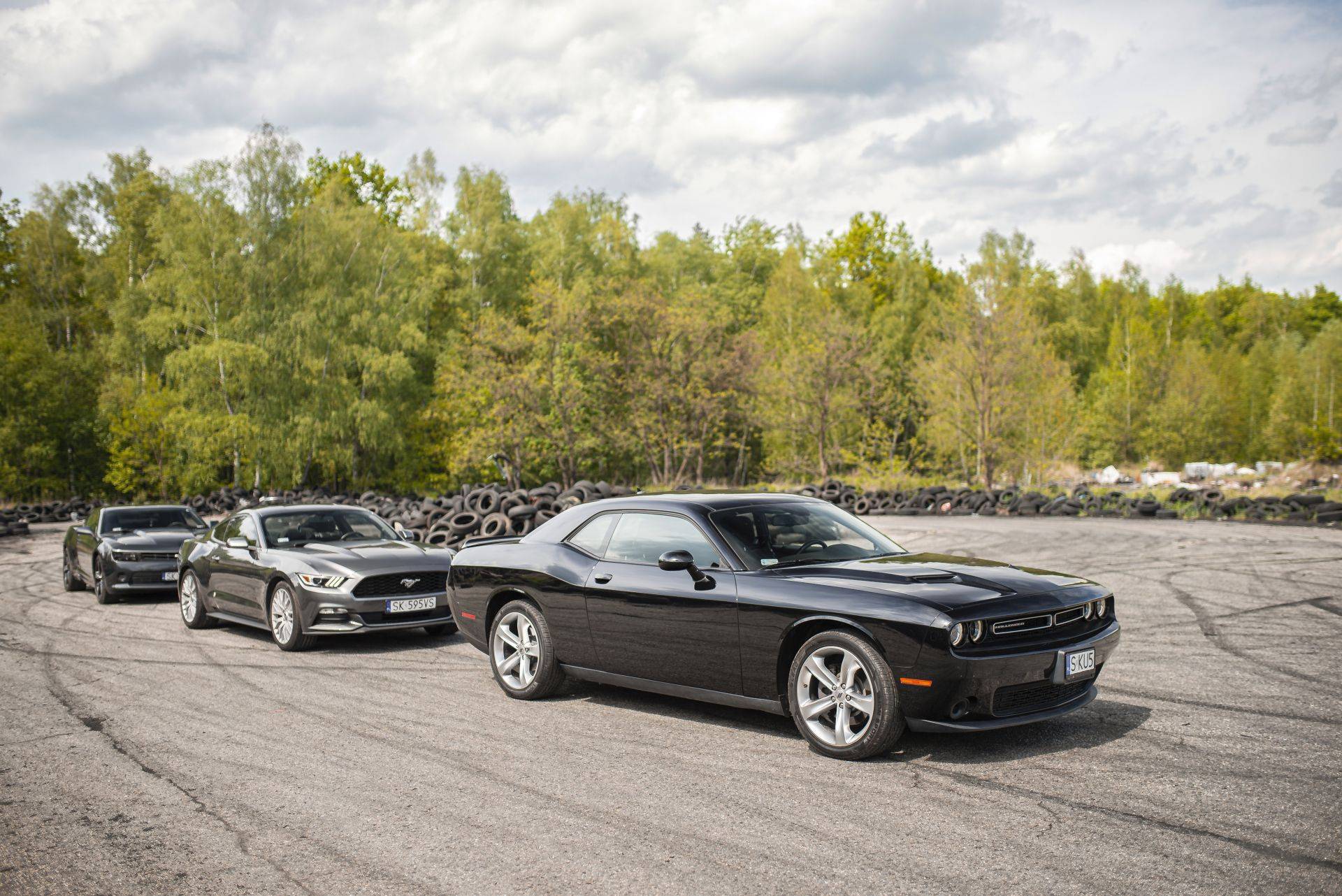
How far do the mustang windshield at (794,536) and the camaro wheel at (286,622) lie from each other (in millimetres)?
5235

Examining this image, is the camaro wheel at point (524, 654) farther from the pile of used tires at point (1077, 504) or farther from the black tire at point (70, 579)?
the pile of used tires at point (1077, 504)

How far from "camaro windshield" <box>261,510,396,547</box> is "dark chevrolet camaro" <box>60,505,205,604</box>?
4.42m

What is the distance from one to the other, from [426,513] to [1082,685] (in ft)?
47.4

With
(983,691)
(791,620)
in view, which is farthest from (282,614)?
(983,691)

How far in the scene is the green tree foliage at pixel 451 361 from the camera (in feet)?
140

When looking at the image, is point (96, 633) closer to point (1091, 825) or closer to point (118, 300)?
point (1091, 825)

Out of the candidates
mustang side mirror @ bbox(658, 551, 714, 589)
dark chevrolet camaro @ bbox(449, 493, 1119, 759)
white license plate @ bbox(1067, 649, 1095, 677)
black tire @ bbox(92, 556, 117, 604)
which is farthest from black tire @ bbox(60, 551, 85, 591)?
white license plate @ bbox(1067, 649, 1095, 677)

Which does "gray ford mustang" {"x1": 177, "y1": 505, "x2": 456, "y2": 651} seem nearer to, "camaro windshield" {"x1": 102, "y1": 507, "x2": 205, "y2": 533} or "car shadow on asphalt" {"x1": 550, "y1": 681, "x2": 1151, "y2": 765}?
"car shadow on asphalt" {"x1": 550, "y1": 681, "x2": 1151, "y2": 765}

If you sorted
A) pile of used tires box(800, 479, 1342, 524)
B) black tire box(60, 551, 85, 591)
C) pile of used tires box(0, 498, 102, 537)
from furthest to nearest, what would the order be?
pile of used tires box(0, 498, 102, 537), pile of used tires box(800, 479, 1342, 524), black tire box(60, 551, 85, 591)

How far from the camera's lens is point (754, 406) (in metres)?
47.2

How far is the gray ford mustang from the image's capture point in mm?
9680

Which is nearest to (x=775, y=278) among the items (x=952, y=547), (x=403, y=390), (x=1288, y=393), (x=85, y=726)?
(x=403, y=390)

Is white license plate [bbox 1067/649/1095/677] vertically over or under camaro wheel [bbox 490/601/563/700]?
over

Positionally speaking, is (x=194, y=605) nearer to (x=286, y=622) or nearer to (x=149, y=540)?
(x=286, y=622)
